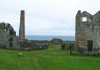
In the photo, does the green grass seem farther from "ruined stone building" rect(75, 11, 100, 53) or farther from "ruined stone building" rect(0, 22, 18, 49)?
"ruined stone building" rect(0, 22, 18, 49)

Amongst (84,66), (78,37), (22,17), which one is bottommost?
(84,66)

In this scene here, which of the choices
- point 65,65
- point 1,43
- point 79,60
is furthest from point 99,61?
point 1,43

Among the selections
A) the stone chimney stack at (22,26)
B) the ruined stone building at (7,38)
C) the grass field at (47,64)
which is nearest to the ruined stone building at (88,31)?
the ruined stone building at (7,38)

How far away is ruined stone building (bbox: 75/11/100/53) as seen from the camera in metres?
57.6

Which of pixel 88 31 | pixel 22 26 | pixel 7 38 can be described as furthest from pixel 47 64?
pixel 22 26

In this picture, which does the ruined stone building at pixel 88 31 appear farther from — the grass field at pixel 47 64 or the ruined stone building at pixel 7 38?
the grass field at pixel 47 64

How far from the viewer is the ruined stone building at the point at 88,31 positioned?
2266 inches

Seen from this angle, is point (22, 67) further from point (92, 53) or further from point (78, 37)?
point (78, 37)

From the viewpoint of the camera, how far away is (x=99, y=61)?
41.4 metres

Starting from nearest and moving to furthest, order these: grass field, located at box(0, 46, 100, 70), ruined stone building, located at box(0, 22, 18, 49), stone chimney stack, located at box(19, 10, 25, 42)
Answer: grass field, located at box(0, 46, 100, 70) < ruined stone building, located at box(0, 22, 18, 49) < stone chimney stack, located at box(19, 10, 25, 42)

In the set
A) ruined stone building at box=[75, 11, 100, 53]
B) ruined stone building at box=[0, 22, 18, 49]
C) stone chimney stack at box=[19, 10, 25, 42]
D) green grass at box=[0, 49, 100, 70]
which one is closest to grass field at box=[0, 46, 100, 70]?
green grass at box=[0, 49, 100, 70]

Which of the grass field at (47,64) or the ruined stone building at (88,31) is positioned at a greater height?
the ruined stone building at (88,31)

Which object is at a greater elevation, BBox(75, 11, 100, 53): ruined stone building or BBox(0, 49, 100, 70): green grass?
BBox(75, 11, 100, 53): ruined stone building

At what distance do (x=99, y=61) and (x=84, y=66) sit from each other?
15.8 ft
